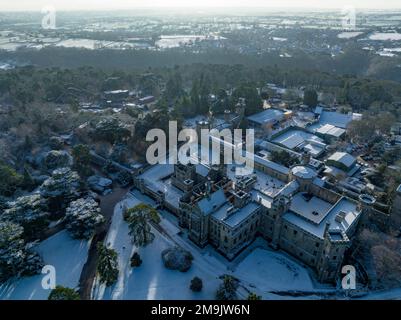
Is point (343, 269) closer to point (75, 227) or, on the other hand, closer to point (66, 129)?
point (75, 227)

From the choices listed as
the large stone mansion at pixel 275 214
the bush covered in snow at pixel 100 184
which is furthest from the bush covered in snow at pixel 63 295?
the bush covered in snow at pixel 100 184

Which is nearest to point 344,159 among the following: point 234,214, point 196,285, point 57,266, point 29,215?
point 234,214

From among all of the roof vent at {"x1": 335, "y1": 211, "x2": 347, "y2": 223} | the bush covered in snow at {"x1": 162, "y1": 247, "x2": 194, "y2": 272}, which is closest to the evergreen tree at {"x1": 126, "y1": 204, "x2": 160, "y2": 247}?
the bush covered in snow at {"x1": 162, "y1": 247, "x2": 194, "y2": 272}

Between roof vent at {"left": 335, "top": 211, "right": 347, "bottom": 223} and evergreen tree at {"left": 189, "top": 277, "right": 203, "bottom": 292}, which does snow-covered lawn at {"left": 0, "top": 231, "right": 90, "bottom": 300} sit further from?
roof vent at {"left": 335, "top": 211, "right": 347, "bottom": 223}

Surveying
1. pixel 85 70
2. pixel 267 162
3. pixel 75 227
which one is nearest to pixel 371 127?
pixel 267 162

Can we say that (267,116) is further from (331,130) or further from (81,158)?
(81,158)
